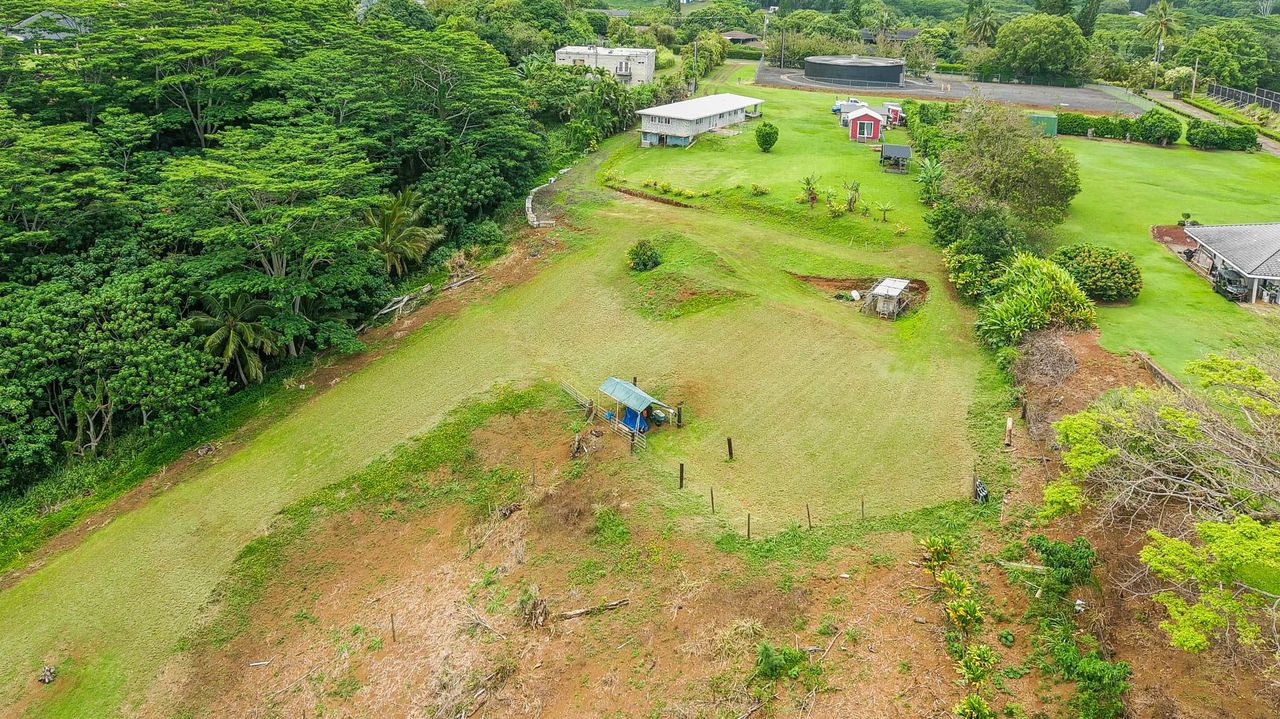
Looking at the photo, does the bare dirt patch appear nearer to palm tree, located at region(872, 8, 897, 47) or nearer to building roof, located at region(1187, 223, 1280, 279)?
building roof, located at region(1187, 223, 1280, 279)

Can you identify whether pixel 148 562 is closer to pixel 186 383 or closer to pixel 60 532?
pixel 60 532

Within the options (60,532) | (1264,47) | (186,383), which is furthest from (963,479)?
(1264,47)

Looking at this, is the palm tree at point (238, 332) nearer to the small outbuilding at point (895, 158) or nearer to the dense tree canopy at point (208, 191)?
the dense tree canopy at point (208, 191)

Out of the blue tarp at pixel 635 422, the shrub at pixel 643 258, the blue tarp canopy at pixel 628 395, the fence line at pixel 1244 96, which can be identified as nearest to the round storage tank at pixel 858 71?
the fence line at pixel 1244 96

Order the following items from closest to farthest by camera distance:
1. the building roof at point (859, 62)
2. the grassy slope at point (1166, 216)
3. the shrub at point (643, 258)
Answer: the grassy slope at point (1166, 216), the shrub at point (643, 258), the building roof at point (859, 62)

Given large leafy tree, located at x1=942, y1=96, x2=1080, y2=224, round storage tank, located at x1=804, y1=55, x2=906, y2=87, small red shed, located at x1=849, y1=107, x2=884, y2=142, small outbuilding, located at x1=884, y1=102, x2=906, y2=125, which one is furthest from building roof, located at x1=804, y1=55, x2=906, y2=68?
large leafy tree, located at x1=942, y1=96, x2=1080, y2=224

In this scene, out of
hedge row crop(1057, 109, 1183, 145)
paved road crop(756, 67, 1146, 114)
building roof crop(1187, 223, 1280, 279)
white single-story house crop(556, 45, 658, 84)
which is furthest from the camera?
white single-story house crop(556, 45, 658, 84)

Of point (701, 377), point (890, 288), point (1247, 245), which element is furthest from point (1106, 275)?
point (701, 377)
